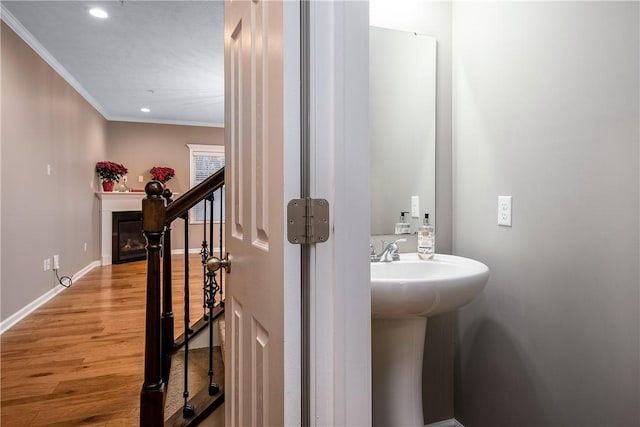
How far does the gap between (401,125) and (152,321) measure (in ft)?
4.42

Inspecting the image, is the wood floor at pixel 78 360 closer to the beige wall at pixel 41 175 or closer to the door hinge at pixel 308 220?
the beige wall at pixel 41 175

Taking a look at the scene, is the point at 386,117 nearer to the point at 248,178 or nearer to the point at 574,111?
the point at 574,111

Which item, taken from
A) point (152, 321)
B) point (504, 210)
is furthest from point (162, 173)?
point (504, 210)

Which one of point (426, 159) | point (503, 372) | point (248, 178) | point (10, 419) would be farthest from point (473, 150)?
point (10, 419)

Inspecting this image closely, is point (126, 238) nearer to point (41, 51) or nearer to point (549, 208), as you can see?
point (41, 51)

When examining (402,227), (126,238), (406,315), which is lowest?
(126,238)

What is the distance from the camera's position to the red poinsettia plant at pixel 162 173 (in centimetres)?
718

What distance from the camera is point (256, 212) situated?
93 cm

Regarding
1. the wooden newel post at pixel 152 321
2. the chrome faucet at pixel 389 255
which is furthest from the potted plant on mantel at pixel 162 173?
the chrome faucet at pixel 389 255

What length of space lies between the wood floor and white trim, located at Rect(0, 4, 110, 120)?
8.35 feet

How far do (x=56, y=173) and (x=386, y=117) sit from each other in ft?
14.1

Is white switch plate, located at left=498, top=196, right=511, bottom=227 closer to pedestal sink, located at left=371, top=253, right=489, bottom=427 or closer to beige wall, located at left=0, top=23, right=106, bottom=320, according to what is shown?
pedestal sink, located at left=371, top=253, right=489, bottom=427

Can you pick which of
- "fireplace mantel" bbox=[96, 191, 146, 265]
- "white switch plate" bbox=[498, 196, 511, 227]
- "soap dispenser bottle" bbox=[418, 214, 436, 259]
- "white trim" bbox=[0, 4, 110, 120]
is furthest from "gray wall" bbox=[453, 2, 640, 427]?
"fireplace mantel" bbox=[96, 191, 146, 265]

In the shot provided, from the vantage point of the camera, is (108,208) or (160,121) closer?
(108,208)
